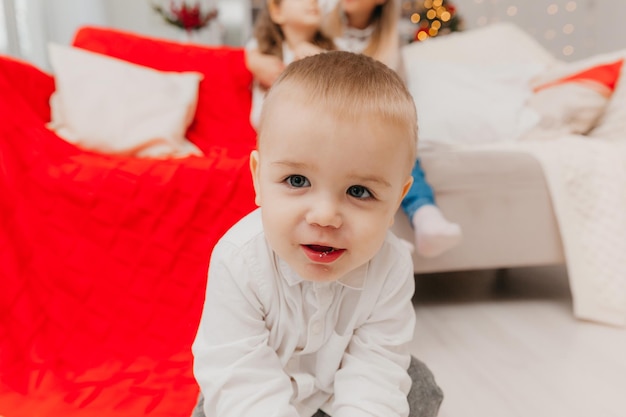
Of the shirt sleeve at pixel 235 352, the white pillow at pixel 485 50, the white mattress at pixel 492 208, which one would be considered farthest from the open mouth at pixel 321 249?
the white pillow at pixel 485 50

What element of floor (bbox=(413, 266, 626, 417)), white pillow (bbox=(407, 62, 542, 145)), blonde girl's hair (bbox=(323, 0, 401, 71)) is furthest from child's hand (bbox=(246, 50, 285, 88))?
floor (bbox=(413, 266, 626, 417))

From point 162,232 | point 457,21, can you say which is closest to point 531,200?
point 162,232

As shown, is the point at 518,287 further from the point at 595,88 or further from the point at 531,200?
the point at 595,88

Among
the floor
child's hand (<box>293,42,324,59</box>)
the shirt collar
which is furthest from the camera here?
the shirt collar

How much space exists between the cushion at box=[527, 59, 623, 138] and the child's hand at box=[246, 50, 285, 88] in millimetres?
806

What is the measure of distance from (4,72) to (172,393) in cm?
82

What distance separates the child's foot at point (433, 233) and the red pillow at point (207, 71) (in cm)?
55

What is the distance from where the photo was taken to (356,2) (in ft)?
5.62

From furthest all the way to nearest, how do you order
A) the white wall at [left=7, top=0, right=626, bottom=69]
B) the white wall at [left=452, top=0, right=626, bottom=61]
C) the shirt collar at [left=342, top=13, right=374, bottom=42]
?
the white wall at [left=452, top=0, right=626, bottom=61] < the white wall at [left=7, top=0, right=626, bottom=69] < the shirt collar at [left=342, top=13, right=374, bottom=42]

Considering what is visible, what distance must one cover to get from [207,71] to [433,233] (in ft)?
2.94

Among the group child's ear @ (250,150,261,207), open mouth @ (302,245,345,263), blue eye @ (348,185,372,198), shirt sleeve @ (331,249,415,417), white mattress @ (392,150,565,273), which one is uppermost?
blue eye @ (348,185,372,198)

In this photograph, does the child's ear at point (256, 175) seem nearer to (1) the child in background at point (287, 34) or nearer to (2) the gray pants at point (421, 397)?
(2) the gray pants at point (421, 397)

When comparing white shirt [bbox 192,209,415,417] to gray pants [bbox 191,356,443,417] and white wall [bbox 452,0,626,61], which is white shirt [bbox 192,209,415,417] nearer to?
gray pants [bbox 191,356,443,417]

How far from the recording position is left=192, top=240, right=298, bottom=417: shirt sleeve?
723 mm
